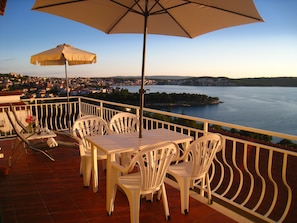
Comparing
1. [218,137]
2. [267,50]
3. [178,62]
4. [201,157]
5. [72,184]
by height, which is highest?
[267,50]

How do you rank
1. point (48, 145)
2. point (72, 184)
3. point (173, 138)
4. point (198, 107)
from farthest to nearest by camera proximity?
point (198, 107) → point (48, 145) → point (72, 184) → point (173, 138)

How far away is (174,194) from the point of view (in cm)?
329

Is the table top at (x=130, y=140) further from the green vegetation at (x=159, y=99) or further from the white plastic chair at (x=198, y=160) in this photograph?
the green vegetation at (x=159, y=99)

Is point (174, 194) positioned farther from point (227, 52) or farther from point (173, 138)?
point (227, 52)

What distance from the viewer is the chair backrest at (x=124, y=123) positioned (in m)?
4.02

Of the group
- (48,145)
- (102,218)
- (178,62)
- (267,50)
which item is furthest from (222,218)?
(267,50)

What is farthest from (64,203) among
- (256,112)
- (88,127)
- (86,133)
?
(256,112)

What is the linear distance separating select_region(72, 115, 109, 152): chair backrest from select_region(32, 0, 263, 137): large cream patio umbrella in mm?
1099

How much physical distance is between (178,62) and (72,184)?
14801mm

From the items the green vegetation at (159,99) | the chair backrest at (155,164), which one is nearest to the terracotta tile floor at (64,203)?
the chair backrest at (155,164)

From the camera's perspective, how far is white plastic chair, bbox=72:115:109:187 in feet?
Answer: 11.2

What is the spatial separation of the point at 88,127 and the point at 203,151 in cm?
213

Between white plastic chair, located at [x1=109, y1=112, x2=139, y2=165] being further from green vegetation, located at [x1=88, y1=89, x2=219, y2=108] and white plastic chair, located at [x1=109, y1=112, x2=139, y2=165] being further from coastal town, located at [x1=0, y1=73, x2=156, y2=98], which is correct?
coastal town, located at [x1=0, y1=73, x2=156, y2=98]

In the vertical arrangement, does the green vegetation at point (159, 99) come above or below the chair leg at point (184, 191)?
above
